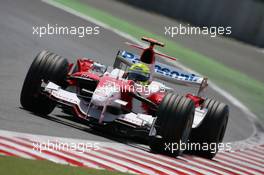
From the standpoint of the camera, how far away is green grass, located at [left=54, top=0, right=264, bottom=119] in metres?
26.3

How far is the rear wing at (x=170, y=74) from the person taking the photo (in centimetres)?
1631

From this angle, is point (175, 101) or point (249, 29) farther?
point (249, 29)

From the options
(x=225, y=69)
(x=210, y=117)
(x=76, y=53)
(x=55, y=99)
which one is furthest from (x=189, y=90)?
(x=55, y=99)

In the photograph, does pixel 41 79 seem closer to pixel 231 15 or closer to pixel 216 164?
pixel 216 164

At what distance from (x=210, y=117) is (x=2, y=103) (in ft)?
11.7

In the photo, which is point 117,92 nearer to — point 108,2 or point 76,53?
point 76,53

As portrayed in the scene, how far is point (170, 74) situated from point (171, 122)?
2753mm

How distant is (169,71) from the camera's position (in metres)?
16.5

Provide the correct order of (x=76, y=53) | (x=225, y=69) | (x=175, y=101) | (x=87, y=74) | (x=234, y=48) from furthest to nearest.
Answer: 1. (x=234, y=48)
2. (x=225, y=69)
3. (x=76, y=53)
4. (x=87, y=74)
5. (x=175, y=101)

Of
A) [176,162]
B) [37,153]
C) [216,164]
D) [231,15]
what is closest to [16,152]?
[37,153]

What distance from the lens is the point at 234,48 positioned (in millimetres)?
35406

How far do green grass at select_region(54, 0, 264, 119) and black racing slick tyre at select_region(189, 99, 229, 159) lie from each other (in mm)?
8670

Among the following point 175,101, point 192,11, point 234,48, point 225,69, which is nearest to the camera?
point 175,101

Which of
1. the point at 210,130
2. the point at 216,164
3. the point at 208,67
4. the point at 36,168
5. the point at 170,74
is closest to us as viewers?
the point at 36,168
